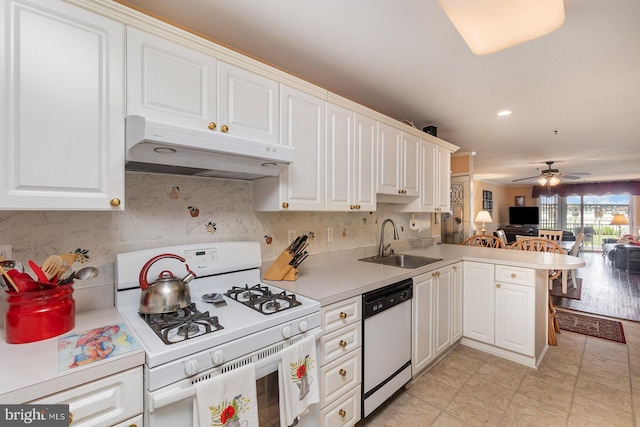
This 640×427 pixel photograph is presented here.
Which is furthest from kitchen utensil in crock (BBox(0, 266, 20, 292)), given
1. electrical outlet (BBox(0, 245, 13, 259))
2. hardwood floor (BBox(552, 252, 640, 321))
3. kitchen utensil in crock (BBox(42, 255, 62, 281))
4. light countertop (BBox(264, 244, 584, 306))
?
hardwood floor (BBox(552, 252, 640, 321))

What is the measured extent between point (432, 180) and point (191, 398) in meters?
2.79

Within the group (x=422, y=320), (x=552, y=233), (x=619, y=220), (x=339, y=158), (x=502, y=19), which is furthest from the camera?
(x=619, y=220)

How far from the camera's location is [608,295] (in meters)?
4.57

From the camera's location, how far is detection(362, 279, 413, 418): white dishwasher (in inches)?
69.9

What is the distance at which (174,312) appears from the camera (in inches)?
50.7

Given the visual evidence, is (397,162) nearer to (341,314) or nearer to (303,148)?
(303,148)

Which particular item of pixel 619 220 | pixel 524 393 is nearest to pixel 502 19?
pixel 524 393

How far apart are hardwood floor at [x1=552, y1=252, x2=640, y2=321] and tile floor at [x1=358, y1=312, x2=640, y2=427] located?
1334 millimetres

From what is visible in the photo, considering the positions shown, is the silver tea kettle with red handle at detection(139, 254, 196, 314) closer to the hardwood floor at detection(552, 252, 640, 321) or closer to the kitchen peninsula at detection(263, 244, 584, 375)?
the kitchen peninsula at detection(263, 244, 584, 375)

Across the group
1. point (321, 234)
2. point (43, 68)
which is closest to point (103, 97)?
point (43, 68)

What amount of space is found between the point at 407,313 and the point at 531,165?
19.8 feet

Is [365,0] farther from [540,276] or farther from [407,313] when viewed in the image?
[540,276]

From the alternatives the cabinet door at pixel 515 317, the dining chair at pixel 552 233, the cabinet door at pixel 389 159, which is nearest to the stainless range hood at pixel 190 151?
the cabinet door at pixel 389 159

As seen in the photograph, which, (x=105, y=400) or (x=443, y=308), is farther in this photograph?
(x=443, y=308)
